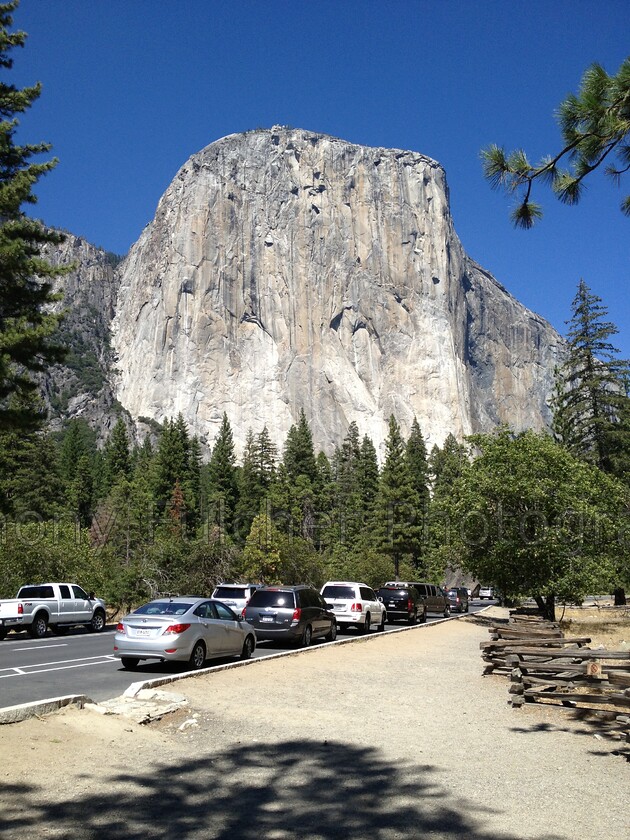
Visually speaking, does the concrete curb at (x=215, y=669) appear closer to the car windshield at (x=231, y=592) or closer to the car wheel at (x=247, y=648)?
the car wheel at (x=247, y=648)

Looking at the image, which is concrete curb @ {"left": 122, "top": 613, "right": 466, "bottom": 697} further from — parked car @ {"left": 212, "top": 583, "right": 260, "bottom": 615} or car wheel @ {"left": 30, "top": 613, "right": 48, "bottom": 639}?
car wheel @ {"left": 30, "top": 613, "right": 48, "bottom": 639}

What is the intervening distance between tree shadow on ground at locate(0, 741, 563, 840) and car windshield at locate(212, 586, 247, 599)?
17.3 meters

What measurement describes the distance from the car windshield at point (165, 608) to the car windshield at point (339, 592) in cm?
1127

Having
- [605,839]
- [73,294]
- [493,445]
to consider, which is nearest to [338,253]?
[73,294]

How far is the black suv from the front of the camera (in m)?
32.0

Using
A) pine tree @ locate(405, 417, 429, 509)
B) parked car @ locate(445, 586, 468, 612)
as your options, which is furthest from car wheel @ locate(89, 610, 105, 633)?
pine tree @ locate(405, 417, 429, 509)

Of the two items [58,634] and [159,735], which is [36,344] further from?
[159,735]

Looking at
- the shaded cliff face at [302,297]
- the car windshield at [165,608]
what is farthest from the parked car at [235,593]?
the shaded cliff face at [302,297]

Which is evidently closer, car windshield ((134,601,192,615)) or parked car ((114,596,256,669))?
parked car ((114,596,256,669))

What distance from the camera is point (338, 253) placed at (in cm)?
14600

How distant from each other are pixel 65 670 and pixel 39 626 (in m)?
10.4

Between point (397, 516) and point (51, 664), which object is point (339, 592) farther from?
point (397, 516)

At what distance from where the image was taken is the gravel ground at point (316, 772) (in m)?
5.59

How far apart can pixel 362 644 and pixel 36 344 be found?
1192cm
